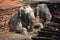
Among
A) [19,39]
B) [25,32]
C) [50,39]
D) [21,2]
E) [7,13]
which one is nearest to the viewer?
[50,39]

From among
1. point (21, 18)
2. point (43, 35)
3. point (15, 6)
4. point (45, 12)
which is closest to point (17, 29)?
point (21, 18)

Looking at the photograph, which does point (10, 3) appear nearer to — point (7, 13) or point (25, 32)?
point (7, 13)

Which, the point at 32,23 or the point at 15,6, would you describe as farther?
the point at 15,6

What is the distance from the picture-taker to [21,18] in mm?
11125

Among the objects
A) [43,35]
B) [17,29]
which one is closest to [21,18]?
[17,29]

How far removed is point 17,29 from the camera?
36.2ft

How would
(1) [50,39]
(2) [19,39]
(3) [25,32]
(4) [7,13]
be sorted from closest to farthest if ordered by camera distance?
1. (1) [50,39]
2. (2) [19,39]
3. (3) [25,32]
4. (4) [7,13]

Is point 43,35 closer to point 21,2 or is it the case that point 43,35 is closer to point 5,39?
point 5,39

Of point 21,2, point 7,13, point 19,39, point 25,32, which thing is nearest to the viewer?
point 19,39

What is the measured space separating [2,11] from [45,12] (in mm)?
4576

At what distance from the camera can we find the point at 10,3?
16406 millimetres

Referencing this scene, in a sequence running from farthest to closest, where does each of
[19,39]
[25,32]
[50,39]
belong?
[25,32]
[19,39]
[50,39]

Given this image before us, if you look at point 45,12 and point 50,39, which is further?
point 45,12

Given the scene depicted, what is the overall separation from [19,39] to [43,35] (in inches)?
82.8
